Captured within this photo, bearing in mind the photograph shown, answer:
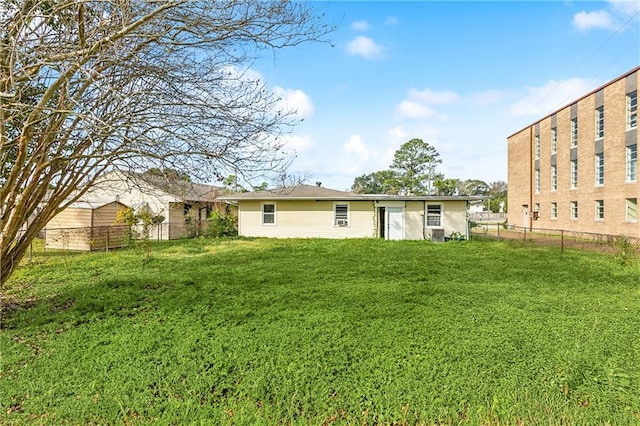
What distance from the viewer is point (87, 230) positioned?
538 inches

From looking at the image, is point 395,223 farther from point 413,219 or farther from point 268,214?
point 268,214

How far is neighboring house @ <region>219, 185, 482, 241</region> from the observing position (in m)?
16.8

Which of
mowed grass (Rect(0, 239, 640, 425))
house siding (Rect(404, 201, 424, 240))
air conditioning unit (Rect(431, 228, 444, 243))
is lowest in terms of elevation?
mowed grass (Rect(0, 239, 640, 425))

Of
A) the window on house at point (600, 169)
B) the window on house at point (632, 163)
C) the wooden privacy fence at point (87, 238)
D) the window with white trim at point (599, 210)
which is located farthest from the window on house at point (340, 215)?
the window on house at point (600, 169)

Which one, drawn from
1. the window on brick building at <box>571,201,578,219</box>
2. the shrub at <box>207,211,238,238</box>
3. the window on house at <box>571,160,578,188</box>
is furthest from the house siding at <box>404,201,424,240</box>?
the window on house at <box>571,160,578,188</box>

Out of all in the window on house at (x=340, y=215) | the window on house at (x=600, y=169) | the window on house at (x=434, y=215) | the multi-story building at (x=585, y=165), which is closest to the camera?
the window on house at (x=434, y=215)

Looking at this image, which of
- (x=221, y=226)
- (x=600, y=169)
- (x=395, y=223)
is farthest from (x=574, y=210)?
(x=221, y=226)

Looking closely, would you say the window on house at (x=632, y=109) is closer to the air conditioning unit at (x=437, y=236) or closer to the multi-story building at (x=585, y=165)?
the multi-story building at (x=585, y=165)

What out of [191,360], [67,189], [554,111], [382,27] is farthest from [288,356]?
[554,111]

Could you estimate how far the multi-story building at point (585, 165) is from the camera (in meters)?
17.3

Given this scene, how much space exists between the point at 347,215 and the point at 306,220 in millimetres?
2114

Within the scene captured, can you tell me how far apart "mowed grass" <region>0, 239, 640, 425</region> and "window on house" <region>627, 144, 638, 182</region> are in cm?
1392

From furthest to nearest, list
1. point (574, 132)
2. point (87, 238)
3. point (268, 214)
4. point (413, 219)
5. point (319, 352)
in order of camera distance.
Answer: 1. point (574, 132)
2. point (268, 214)
3. point (413, 219)
4. point (87, 238)
5. point (319, 352)

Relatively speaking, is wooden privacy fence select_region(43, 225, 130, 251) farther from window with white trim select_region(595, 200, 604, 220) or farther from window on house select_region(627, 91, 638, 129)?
window with white trim select_region(595, 200, 604, 220)
